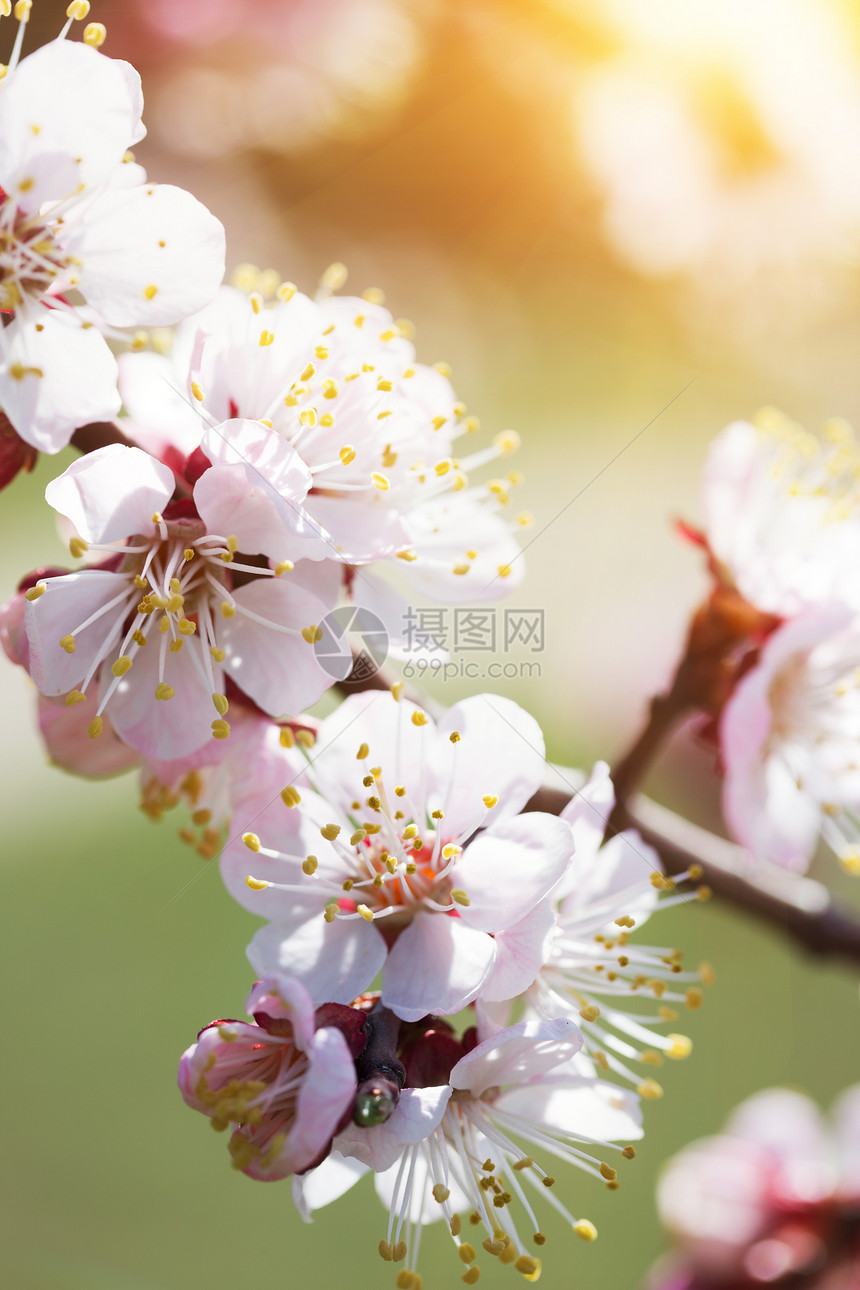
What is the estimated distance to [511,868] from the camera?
0.43 meters

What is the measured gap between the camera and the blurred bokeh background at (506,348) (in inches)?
35.2

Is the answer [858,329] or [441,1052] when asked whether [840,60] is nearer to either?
[858,329]

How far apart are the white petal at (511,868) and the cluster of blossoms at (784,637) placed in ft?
0.67

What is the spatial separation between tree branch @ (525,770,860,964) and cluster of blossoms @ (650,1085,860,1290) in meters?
0.30

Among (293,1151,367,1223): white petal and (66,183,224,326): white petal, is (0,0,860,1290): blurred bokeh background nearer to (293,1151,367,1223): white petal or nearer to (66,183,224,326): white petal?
(293,1151,367,1223): white petal

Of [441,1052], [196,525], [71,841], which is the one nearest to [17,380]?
[196,525]

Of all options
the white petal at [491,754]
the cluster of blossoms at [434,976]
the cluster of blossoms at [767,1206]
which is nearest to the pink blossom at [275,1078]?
the cluster of blossoms at [434,976]

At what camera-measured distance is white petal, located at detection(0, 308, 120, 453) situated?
0.41 m

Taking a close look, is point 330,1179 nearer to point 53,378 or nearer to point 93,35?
point 53,378

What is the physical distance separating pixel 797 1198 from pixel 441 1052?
60 cm

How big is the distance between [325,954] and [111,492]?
0.22 m

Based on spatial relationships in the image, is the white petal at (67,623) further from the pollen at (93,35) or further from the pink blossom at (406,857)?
the pollen at (93,35)

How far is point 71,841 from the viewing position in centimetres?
102

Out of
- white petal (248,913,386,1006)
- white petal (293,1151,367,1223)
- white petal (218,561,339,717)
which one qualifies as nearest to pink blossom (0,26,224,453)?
white petal (218,561,339,717)
